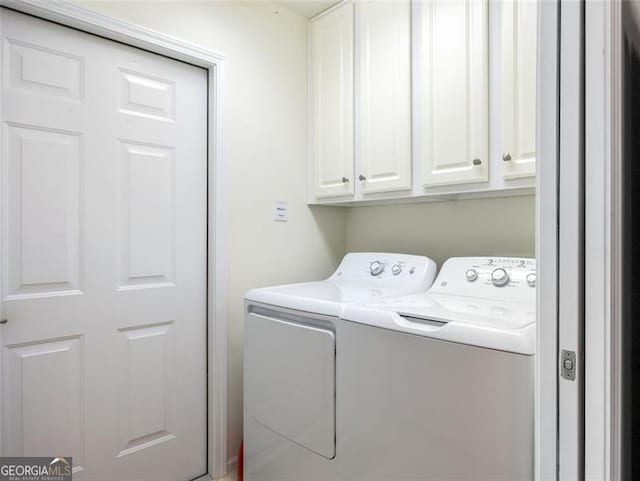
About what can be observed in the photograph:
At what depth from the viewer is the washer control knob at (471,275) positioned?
1.60 meters

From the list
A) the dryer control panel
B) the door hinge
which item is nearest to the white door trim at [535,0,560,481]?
the door hinge

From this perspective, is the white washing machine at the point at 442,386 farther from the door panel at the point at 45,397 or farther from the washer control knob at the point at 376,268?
the door panel at the point at 45,397

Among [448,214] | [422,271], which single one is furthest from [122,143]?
[448,214]

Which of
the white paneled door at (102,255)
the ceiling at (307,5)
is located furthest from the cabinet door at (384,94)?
the white paneled door at (102,255)

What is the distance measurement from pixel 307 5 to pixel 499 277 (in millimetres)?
1703

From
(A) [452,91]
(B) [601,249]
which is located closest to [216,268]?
(A) [452,91]

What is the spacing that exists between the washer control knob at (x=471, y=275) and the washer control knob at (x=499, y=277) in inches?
3.0

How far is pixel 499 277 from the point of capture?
150 centimetres

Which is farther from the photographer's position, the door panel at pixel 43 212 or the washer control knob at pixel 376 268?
the washer control knob at pixel 376 268

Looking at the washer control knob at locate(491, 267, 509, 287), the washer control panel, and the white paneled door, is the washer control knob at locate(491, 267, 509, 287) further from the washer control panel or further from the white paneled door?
the white paneled door

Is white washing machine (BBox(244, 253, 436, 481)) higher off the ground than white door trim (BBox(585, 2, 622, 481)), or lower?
lower

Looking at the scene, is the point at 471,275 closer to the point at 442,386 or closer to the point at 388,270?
the point at 388,270

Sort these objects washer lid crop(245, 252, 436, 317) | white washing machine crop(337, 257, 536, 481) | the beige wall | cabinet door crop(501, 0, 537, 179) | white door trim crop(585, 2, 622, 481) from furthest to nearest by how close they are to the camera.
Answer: the beige wall → washer lid crop(245, 252, 436, 317) → cabinet door crop(501, 0, 537, 179) → white washing machine crop(337, 257, 536, 481) → white door trim crop(585, 2, 622, 481)

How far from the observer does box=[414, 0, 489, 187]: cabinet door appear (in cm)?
156
